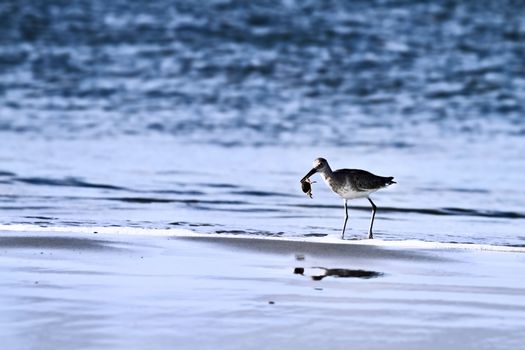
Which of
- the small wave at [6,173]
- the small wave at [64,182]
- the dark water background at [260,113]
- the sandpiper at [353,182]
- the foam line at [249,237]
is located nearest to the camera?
the foam line at [249,237]

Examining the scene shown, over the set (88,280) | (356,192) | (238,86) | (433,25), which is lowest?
(88,280)

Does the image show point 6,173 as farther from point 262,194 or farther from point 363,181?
point 363,181

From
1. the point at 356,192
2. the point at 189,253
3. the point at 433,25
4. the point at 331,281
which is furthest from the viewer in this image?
the point at 433,25

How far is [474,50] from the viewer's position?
2858 cm

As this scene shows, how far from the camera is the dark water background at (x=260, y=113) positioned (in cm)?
1232

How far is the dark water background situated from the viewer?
12.3 meters

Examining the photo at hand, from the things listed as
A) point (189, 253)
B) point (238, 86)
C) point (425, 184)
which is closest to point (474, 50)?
point (238, 86)

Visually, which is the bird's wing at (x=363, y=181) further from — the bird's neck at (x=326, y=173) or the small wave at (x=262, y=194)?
the small wave at (x=262, y=194)

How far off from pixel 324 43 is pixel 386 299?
22028mm

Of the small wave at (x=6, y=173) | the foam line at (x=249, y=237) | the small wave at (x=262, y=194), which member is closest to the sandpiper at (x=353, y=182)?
the foam line at (x=249, y=237)

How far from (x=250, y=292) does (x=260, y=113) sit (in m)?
13.2

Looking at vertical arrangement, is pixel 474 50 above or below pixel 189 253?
above

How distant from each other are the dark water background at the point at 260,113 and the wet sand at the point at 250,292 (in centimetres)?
129

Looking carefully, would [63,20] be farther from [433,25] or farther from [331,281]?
[331,281]
